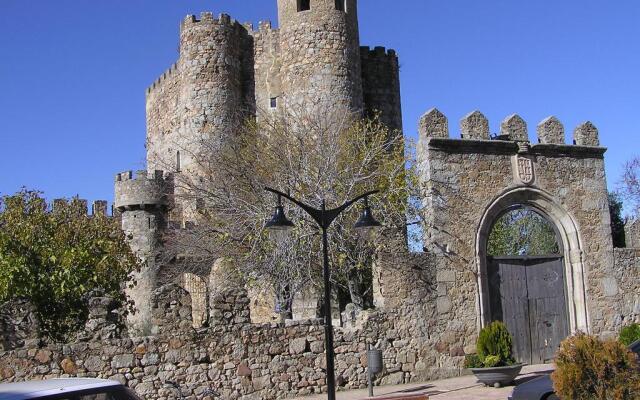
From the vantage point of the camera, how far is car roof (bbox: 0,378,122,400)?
22.2 ft

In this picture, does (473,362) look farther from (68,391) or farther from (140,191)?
(140,191)

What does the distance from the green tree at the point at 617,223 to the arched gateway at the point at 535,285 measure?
2621 millimetres

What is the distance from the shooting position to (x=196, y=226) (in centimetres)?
2175

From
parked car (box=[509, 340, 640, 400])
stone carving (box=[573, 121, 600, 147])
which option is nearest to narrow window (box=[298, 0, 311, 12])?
stone carving (box=[573, 121, 600, 147])

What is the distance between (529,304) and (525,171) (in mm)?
2840

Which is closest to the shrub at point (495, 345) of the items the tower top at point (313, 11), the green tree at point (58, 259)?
the green tree at point (58, 259)

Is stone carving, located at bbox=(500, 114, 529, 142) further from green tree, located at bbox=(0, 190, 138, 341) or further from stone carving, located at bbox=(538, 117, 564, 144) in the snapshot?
green tree, located at bbox=(0, 190, 138, 341)

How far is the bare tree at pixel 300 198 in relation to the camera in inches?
685

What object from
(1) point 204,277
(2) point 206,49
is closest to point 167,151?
(2) point 206,49

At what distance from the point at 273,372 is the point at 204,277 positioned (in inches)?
386

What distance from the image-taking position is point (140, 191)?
25812mm

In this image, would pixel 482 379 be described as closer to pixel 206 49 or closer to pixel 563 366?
pixel 563 366

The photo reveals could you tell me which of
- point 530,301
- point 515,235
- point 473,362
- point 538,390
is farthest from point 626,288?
point 515,235

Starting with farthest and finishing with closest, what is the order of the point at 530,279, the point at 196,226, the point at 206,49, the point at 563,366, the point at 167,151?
1. the point at 167,151
2. the point at 206,49
3. the point at 196,226
4. the point at 530,279
5. the point at 563,366
